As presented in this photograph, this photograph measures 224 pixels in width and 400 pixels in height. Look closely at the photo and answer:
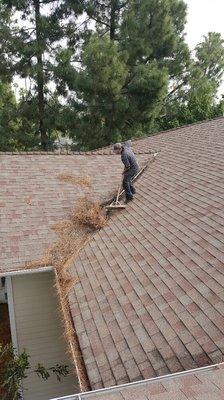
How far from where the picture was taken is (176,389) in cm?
316

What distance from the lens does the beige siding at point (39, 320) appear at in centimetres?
788

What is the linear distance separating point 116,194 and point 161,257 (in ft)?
13.7

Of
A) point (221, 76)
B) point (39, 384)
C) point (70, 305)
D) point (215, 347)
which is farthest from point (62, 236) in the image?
point (221, 76)

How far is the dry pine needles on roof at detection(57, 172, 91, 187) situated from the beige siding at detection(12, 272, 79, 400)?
324 cm

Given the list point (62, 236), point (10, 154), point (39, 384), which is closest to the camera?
point (39, 384)

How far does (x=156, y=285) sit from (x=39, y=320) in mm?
3774

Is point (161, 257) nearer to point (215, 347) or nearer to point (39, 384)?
point (215, 347)

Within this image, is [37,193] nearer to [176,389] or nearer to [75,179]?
[75,179]

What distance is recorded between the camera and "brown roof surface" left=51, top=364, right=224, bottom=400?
3035 millimetres

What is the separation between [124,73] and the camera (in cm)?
2147

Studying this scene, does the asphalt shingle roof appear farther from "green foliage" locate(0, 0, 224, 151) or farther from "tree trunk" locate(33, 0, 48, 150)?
"tree trunk" locate(33, 0, 48, 150)

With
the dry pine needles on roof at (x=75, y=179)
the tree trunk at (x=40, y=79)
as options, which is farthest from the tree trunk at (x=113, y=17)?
the dry pine needles on roof at (x=75, y=179)

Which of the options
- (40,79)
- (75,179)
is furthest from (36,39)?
(75,179)

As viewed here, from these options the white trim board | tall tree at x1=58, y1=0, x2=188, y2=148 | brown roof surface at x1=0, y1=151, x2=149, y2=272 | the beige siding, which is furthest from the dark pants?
tall tree at x1=58, y1=0, x2=188, y2=148
